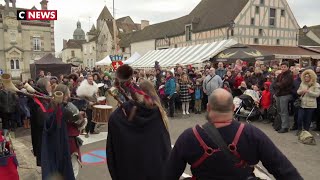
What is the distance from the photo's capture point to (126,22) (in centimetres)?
6738

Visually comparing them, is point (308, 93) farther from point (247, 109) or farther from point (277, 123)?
point (247, 109)

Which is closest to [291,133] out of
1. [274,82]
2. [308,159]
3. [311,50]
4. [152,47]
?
[274,82]

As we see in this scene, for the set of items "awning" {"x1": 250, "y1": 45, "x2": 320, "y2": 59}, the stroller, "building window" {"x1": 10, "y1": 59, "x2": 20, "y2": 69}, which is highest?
"awning" {"x1": 250, "y1": 45, "x2": 320, "y2": 59}

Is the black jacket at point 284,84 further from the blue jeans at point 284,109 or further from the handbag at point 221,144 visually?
the handbag at point 221,144

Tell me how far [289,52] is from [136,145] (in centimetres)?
2760

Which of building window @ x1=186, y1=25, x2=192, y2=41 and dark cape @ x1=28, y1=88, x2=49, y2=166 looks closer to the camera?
dark cape @ x1=28, y1=88, x2=49, y2=166

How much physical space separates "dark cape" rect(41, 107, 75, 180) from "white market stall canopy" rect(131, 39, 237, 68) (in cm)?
1586

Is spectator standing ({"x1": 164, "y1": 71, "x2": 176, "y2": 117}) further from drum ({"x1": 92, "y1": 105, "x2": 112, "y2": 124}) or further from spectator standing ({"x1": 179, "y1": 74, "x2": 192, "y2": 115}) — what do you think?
drum ({"x1": 92, "y1": 105, "x2": 112, "y2": 124})

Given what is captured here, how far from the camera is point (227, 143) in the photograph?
2.24m

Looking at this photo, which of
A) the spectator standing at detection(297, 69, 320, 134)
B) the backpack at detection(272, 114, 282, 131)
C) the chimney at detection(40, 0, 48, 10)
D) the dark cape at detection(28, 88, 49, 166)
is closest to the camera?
the dark cape at detection(28, 88, 49, 166)

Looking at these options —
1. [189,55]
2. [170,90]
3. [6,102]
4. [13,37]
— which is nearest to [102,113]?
[6,102]

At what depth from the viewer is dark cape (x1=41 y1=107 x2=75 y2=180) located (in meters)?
4.20

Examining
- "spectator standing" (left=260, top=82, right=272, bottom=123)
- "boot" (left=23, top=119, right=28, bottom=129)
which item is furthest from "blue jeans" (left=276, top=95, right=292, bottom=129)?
"boot" (left=23, top=119, right=28, bottom=129)

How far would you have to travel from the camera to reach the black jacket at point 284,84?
8516 millimetres
